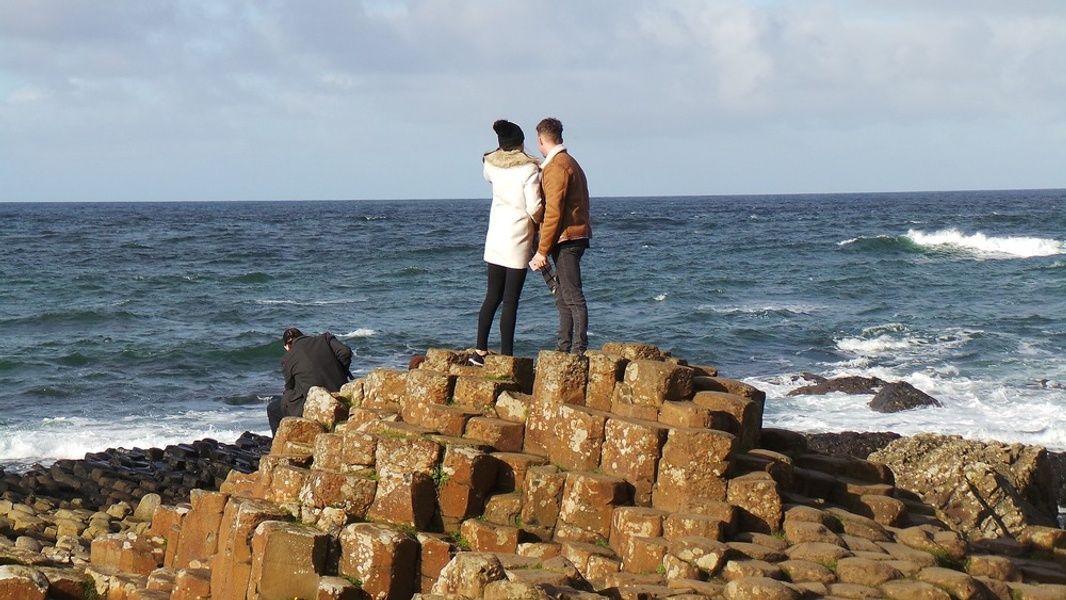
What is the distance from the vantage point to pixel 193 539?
1142cm

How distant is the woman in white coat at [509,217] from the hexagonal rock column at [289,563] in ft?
8.05

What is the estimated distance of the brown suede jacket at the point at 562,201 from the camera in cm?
1081

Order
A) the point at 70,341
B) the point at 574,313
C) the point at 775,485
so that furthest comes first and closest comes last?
the point at 70,341 < the point at 574,313 < the point at 775,485

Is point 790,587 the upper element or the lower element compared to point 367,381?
lower

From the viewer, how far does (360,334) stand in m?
32.5

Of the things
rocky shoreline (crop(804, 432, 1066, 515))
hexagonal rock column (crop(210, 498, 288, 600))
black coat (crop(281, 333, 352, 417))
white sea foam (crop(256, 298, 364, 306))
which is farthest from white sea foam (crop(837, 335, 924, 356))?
hexagonal rock column (crop(210, 498, 288, 600))

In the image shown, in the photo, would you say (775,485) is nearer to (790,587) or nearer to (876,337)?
(790,587)

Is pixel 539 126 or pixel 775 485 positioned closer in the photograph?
pixel 775 485

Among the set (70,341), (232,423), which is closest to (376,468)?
(232,423)

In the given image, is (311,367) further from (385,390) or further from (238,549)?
(238,549)

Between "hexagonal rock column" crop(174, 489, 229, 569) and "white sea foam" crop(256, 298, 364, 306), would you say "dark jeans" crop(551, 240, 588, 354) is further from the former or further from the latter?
"white sea foam" crop(256, 298, 364, 306)

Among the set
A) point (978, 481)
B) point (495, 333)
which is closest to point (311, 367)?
point (978, 481)

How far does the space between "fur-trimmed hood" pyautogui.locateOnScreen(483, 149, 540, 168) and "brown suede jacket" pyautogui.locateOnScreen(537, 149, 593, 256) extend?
0.69 feet

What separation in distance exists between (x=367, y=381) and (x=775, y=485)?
398cm
